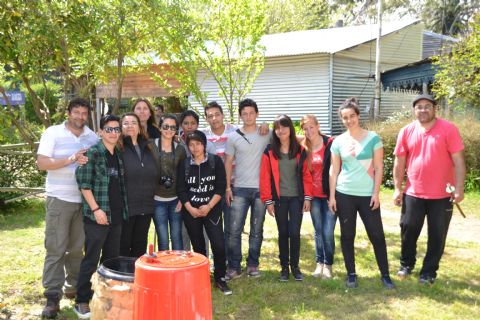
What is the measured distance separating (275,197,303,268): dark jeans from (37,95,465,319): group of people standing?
11 millimetres

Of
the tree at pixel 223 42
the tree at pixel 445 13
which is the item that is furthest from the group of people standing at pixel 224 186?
the tree at pixel 445 13

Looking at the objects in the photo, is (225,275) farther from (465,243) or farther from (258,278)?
(465,243)

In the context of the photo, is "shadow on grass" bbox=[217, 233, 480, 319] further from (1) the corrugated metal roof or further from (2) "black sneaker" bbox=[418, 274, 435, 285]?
(1) the corrugated metal roof

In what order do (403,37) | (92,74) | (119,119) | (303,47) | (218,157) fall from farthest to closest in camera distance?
(403,37) → (303,47) → (92,74) → (218,157) → (119,119)

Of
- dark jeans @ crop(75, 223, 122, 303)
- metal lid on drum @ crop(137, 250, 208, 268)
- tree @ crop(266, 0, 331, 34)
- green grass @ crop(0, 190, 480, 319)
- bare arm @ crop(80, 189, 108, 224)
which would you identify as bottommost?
green grass @ crop(0, 190, 480, 319)

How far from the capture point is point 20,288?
5242 millimetres

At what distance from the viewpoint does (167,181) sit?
475 cm

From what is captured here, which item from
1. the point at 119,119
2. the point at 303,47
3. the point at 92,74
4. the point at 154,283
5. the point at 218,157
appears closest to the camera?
the point at 154,283

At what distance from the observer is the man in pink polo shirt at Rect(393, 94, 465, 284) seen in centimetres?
483

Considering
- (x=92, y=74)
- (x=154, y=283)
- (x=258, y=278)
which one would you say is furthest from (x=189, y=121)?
(x=154, y=283)

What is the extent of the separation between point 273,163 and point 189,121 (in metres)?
1.00

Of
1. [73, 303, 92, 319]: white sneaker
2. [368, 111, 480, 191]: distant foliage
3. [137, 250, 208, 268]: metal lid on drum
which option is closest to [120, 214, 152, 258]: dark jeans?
[73, 303, 92, 319]: white sneaker

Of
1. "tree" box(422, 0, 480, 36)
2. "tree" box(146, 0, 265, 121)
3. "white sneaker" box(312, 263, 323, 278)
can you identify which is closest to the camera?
"white sneaker" box(312, 263, 323, 278)

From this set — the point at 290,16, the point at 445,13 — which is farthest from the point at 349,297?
the point at 445,13
